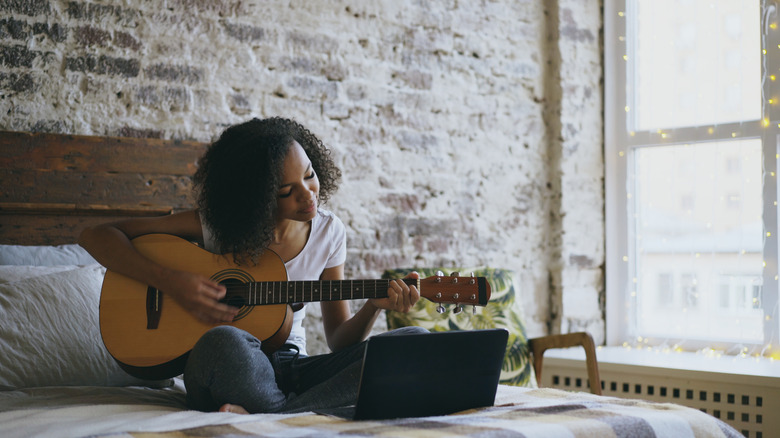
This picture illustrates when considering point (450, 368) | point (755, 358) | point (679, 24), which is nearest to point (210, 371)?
point (450, 368)

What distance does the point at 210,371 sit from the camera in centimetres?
172

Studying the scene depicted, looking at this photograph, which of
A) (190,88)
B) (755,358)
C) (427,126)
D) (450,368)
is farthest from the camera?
(427,126)

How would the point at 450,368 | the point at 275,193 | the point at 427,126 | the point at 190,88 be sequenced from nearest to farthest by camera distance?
the point at 450,368
the point at 275,193
the point at 190,88
the point at 427,126

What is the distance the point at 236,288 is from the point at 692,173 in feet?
8.35

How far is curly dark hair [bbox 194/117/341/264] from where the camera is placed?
2.11 meters

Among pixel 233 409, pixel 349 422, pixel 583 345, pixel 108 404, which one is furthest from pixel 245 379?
pixel 583 345

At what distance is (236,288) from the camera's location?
2025 mm

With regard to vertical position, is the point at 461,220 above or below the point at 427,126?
below

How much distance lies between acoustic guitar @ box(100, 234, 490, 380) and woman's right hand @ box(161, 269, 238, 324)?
2 centimetres

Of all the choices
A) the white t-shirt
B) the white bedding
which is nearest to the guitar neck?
the white t-shirt

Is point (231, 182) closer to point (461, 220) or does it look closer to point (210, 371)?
point (210, 371)

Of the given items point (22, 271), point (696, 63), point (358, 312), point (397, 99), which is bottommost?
point (358, 312)

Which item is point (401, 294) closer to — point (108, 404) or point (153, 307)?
point (153, 307)

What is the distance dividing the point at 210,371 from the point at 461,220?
2115 mm
